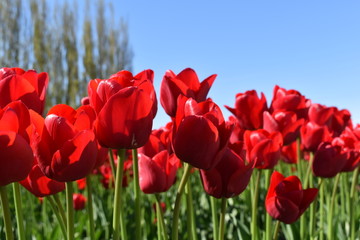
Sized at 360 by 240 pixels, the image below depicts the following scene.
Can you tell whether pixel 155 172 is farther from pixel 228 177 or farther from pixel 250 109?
pixel 250 109

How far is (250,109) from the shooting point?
4.07ft

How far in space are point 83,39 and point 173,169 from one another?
593 inches

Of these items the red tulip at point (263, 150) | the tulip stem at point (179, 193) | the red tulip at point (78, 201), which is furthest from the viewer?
the red tulip at point (78, 201)

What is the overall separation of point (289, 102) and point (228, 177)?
2.08 feet

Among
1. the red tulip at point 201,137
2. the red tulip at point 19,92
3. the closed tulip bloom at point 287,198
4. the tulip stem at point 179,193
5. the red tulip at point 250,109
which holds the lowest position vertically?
the closed tulip bloom at point 287,198

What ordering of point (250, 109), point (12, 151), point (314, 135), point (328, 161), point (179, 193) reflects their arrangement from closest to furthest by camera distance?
point (12, 151)
point (179, 193)
point (328, 161)
point (250, 109)
point (314, 135)

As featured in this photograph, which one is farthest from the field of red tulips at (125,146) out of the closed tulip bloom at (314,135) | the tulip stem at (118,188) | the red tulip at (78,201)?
the red tulip at (78,201)

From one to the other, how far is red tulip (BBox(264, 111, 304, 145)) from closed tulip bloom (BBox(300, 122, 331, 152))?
20 centimetres

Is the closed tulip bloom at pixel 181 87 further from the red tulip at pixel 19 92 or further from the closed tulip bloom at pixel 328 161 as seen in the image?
the closed tulip bloom at pixel 328 161

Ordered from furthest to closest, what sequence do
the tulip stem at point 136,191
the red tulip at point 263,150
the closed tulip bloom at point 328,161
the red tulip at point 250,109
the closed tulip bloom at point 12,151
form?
1. the red tulip at point 250,109
2. the closed tulip bloom at point 328,161
3. the red tulip at point 263,150
4. the tulip stem at point 136,191
5. the closed tulip bloom at point 12,151

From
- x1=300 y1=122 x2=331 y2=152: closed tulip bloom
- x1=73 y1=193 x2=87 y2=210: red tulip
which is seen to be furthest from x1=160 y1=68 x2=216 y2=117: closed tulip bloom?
x1=73 y1=193 x2=87 y2=210: red tulip

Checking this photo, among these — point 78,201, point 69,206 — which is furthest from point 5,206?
point 78,201

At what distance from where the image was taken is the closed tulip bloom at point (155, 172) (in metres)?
0.80

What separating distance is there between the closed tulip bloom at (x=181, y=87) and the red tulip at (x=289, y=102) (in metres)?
0.47
